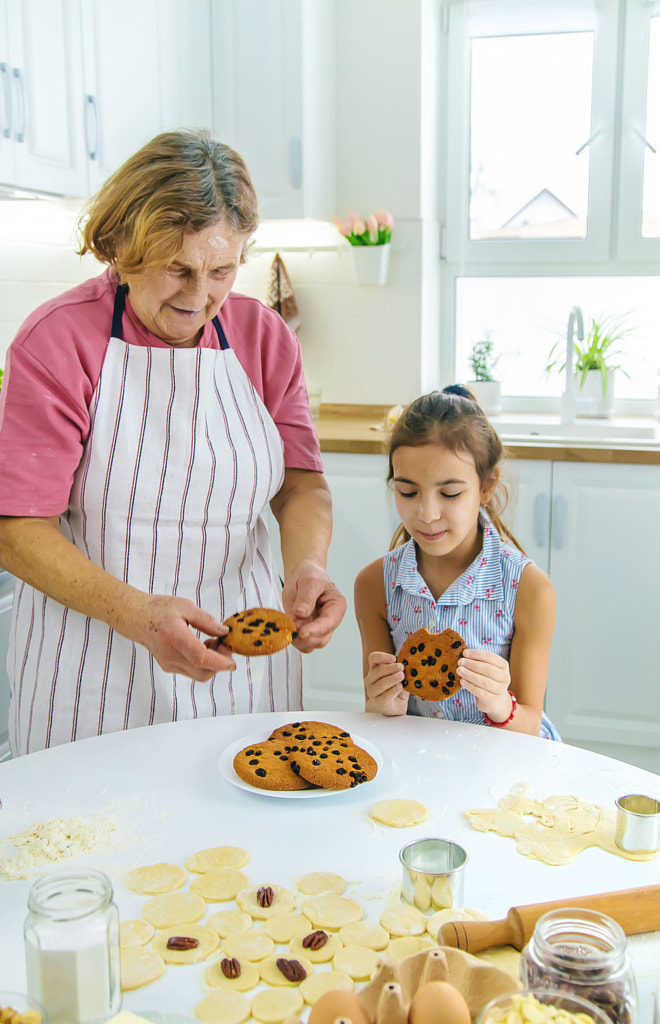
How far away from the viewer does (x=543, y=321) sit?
366cm

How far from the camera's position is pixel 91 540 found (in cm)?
153

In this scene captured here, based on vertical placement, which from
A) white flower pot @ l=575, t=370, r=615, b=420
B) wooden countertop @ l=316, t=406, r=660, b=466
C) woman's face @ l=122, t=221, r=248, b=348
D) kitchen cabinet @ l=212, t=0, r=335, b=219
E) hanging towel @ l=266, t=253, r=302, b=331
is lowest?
wooden countertop @ l=316, t=406, r=660, b=466

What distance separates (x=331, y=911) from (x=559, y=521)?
2.12 meters

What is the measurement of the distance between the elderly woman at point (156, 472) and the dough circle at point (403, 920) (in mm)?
400

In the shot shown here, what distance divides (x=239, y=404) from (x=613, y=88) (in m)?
2.47

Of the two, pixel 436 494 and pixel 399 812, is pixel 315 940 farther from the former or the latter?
pixel 436 494

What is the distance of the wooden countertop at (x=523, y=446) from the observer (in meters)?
2.83

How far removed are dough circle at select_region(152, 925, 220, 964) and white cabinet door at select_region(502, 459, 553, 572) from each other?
6.81 ft


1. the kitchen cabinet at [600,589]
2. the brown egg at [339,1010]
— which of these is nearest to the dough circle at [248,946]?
the brown egg at [339,1010]

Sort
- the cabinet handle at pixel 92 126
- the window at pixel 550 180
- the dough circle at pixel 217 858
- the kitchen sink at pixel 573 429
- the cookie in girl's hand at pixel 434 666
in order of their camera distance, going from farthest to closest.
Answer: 1. the window at pixel 550 180
2. the kitchen sink at pixel 573 429
3. the cabinet handle at pixel 92 126
4. the cookie in girl's hand at pixel 434 666
5. the dough circle at pixel 217 858

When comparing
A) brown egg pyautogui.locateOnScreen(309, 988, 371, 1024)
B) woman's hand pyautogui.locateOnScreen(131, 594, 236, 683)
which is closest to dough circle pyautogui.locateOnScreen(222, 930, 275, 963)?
brown egg pyautogui.locateOnScreen(309, 988, 371, 1024)

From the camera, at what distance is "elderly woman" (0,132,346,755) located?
138 cm

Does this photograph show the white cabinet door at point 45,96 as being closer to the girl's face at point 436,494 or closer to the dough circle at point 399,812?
the girl's face at point 436,494

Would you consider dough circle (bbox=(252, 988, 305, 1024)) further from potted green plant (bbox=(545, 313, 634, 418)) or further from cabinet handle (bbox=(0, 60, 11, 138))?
potted green plant (bbox=(545, 313, 634, 418))
